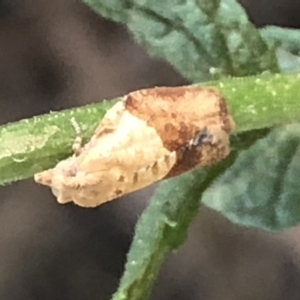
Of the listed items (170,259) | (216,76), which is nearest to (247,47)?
(216,76)

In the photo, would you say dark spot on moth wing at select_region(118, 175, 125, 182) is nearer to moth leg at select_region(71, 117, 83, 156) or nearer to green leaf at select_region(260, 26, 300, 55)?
moth leg at select_region(71, 117, 83, 156)

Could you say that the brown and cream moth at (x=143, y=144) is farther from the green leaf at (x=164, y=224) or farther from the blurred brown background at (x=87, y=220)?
the blurred brown background at (x=87, y=220)

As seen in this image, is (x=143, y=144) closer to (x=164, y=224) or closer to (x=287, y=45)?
(x=164, y=224)

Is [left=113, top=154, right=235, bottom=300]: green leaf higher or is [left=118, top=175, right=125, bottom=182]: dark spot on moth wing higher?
[left=118, top=175, right=125, bottom=182]: dark spot on moth wing

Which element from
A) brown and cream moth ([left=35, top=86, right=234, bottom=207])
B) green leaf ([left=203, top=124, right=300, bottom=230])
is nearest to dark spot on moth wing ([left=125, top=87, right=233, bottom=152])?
brown and cream moth ([left=35, top=86, right=234, bottom=207])

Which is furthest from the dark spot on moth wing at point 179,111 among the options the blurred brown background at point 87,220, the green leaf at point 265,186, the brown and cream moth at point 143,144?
the blurred brown background at point 87,220
